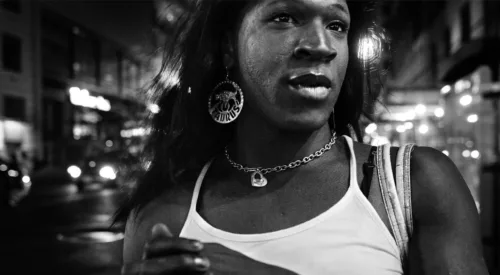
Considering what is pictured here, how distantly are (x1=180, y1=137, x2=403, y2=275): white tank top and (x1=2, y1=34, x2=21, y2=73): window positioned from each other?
95.8 feet

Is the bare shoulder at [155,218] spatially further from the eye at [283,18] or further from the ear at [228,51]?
the eye at [283,18]

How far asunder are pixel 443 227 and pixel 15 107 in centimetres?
2932

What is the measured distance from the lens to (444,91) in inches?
610

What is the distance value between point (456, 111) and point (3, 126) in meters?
21.3

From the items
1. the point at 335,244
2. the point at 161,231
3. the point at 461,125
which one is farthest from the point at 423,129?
the point at 161,231

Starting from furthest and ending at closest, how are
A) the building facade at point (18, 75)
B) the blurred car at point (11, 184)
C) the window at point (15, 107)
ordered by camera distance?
the window at point (15, 107) → the building facade at point (18, 75) → the blurred car at point (11, 184)

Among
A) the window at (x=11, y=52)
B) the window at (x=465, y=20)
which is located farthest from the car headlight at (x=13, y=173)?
the window at (x=465, y=20)

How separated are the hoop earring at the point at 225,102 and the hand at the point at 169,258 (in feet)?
2.14

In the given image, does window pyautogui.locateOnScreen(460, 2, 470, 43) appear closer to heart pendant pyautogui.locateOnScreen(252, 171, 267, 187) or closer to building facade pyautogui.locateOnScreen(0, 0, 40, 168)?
heart pendant pyautogui.locateOnScreen(252, 171, 267, 187)

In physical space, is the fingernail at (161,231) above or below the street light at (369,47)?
below

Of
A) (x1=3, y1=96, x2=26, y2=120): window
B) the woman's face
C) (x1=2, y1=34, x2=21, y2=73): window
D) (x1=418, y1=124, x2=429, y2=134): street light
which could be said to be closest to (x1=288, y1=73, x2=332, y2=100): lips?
the woman's face

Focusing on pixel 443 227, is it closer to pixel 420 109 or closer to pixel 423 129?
pixel 423 129

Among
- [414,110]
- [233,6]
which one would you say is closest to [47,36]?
[414,110]

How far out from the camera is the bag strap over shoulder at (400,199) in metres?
1.35
